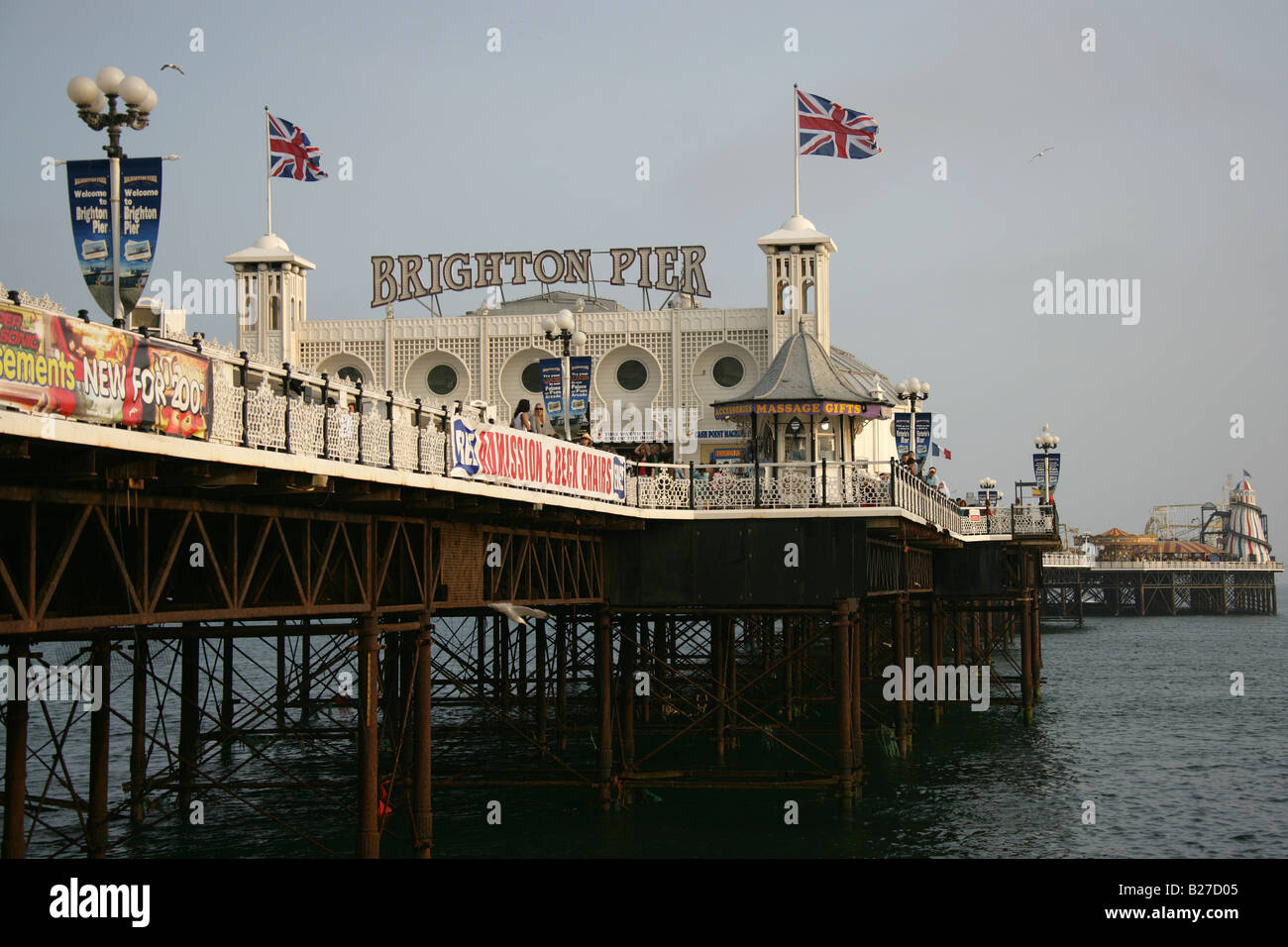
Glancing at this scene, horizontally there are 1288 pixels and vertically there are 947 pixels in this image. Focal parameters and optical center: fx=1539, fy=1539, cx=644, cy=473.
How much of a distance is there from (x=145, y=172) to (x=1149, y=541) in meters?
176

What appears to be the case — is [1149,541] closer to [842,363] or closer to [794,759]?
[842,363]

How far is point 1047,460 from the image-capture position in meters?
66.9

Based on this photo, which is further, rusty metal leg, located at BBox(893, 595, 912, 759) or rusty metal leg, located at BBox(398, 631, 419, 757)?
rusty metal leg, located at BBox(893, 595, 912, 759)

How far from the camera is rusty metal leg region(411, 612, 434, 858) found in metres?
24.1

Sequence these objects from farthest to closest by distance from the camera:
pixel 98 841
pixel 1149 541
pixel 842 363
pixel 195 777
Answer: pixel 1149 541 → pixel 842 363 → pixel 195 777 → pixel 98 841

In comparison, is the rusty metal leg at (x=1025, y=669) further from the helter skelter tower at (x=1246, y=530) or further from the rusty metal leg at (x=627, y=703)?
the helter skelter tower at (x=1246, y=530)

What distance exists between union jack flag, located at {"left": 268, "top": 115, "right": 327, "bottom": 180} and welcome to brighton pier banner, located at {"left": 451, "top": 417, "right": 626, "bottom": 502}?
17442 millimetres

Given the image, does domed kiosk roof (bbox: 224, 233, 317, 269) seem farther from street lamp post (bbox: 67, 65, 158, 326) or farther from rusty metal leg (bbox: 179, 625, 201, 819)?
street lamp post (bbox: 67, 65, 158, 326)

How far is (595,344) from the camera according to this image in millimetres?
54312

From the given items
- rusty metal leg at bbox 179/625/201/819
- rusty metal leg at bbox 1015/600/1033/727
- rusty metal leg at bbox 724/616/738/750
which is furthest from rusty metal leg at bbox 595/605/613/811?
rusty metal leg at bbox 1015/600/1033/727

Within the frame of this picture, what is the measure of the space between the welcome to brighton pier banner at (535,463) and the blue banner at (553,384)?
127 inches

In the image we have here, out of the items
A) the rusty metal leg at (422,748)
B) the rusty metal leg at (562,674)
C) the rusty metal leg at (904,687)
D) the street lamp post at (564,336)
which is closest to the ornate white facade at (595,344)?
the rusty metal leg at (904,687)

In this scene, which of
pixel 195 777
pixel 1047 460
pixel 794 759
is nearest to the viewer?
pixel 195 777

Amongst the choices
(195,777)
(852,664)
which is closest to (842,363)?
(852,664)
